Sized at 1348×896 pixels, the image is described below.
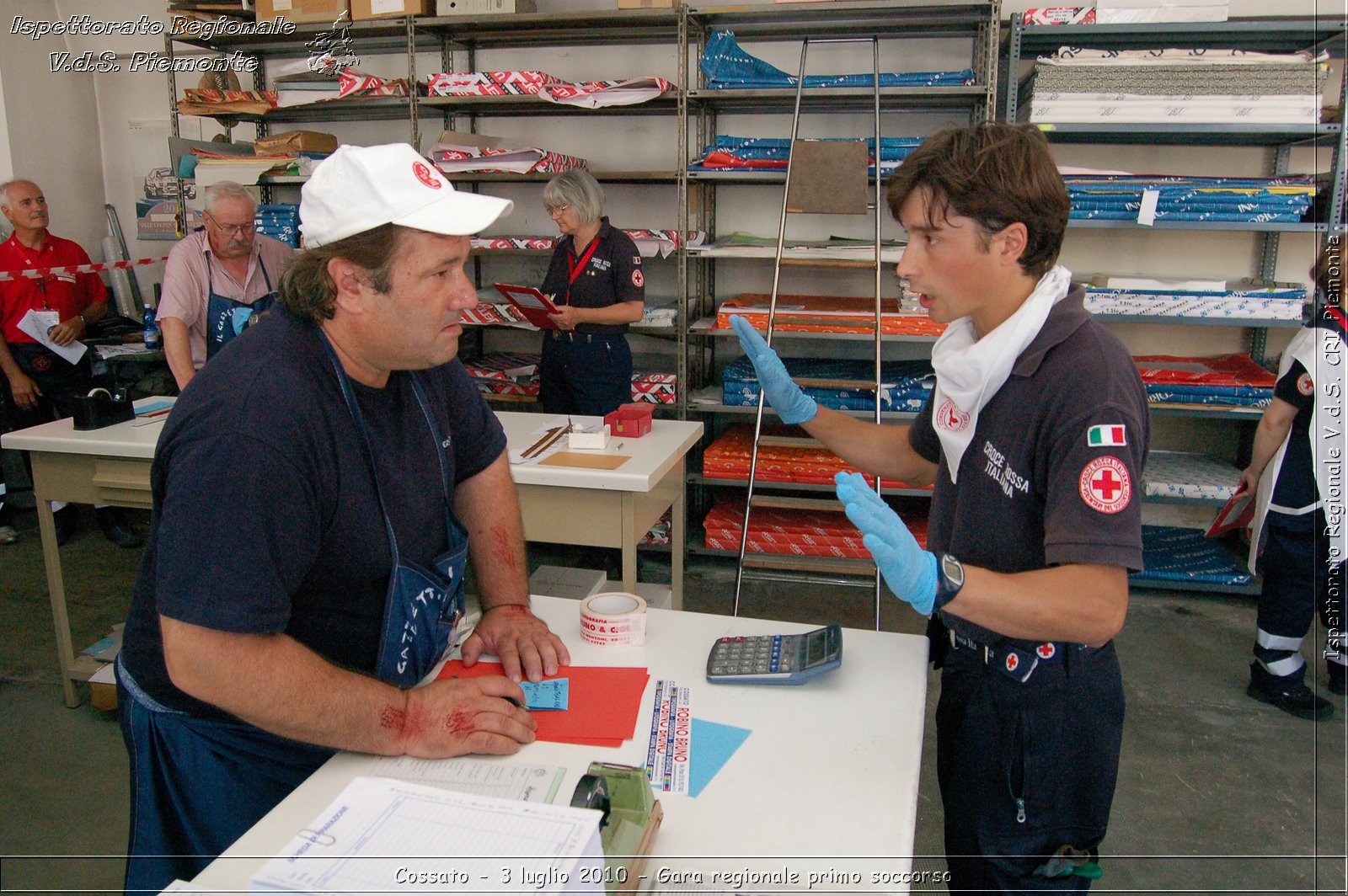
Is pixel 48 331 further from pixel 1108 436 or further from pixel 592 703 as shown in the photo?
pixel 1108 436

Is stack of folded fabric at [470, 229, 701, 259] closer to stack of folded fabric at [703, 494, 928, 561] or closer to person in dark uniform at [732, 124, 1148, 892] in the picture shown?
stack of folded fabric at [703, 494, 928, 561]

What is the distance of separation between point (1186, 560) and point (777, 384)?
3.02 metres

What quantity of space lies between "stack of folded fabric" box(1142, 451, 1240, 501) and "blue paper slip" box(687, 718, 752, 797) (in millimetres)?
3164

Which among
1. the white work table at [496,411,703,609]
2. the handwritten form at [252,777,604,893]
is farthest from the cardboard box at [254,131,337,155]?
the handwritten form at [252,777,604,893]

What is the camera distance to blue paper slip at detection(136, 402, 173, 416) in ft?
10.4

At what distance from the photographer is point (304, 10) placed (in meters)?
4.45

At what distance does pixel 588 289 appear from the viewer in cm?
387

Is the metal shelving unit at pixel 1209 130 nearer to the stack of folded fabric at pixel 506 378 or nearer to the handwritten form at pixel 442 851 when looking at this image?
the stack of folded fabric at pixel 506 378

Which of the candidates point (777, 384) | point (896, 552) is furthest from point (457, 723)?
point (777, 384)

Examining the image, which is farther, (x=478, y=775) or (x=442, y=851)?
(x=478, y=775)

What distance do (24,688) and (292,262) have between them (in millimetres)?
2712

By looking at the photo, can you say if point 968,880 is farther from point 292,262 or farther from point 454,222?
point 292,262

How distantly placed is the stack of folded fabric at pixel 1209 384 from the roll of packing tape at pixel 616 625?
3124 millimetres

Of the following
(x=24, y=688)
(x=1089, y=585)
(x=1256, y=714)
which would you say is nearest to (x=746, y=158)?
(x=1256, y=714)
